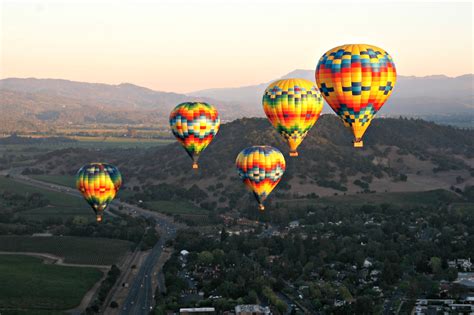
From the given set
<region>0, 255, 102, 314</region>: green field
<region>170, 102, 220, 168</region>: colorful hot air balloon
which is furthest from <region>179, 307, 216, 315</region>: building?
<region>170, 102, 220, 168</region>: colorful hot air balloon

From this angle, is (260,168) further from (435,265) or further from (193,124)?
(435,265)

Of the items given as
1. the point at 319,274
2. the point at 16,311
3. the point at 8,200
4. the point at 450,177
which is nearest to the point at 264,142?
the point at 450,177

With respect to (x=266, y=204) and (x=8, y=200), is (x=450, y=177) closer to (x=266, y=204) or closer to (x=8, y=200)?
(x=266, y=204)

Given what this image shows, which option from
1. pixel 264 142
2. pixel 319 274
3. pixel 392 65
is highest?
pixel 392 65

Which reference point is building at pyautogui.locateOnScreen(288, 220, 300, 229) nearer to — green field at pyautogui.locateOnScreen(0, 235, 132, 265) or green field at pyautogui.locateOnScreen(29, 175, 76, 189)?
green field at pyautogui.locateOnScreen(0, 235, 132, 265)

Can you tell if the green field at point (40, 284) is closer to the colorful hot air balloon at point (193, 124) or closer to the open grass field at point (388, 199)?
the colorful hot air balloon at point (193, 124)

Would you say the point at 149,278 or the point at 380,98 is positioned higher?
the point at 380,98

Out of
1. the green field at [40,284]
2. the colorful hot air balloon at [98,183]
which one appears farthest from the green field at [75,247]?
the colorful hot air balloon at [98,183]
